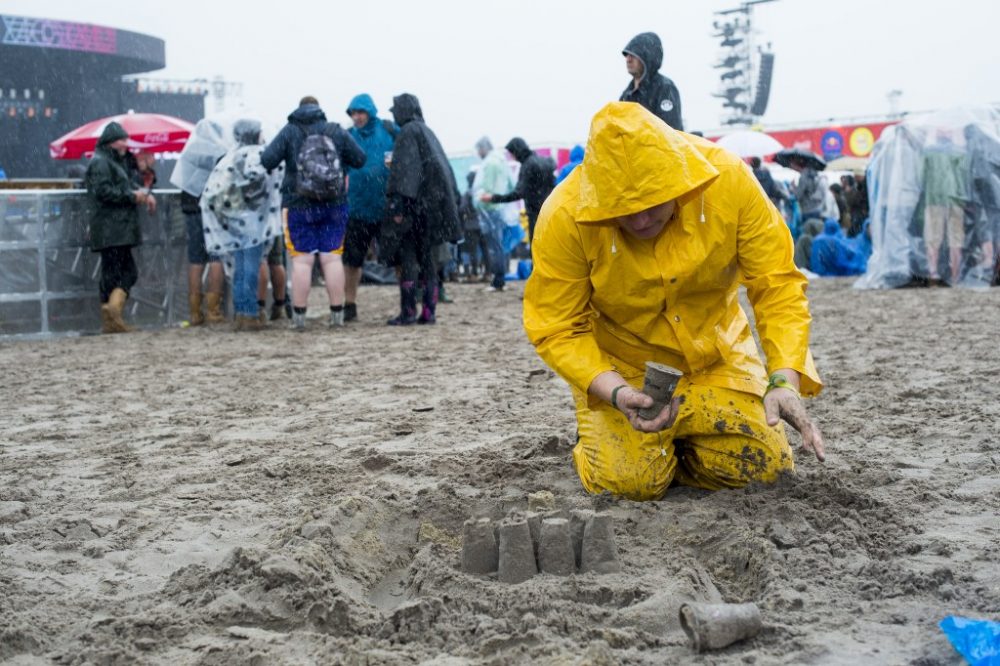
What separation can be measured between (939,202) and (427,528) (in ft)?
32.2

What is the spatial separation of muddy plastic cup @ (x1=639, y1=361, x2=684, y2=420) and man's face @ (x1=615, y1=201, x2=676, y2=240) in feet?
→ 1.31

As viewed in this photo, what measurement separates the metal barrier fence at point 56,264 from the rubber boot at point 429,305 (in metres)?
2.54

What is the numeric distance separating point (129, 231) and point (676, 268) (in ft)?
21.5

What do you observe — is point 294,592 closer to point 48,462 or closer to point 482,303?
point 48,462

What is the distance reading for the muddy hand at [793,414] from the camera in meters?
2.94

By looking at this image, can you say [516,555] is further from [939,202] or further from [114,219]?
[939,202]

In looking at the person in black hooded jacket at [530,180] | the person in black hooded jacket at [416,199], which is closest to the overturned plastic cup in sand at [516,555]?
the person in black hooded jacket at [416,199]

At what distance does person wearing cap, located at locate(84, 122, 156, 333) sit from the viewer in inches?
341

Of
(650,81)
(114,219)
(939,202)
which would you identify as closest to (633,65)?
(650,81)

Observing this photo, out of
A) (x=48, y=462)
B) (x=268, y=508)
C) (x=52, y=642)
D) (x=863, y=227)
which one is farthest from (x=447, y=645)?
(x=863, y=227)

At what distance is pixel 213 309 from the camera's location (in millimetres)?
9500

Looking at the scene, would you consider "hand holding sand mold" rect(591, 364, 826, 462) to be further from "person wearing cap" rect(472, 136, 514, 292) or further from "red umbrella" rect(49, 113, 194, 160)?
"red umbrella" rect(49, 113, 194, 160)

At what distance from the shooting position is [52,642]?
2.45 metres

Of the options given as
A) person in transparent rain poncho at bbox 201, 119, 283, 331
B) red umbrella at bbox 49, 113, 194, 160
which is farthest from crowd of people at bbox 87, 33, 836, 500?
red umbrella at bbox 49, 113, 194, 160
